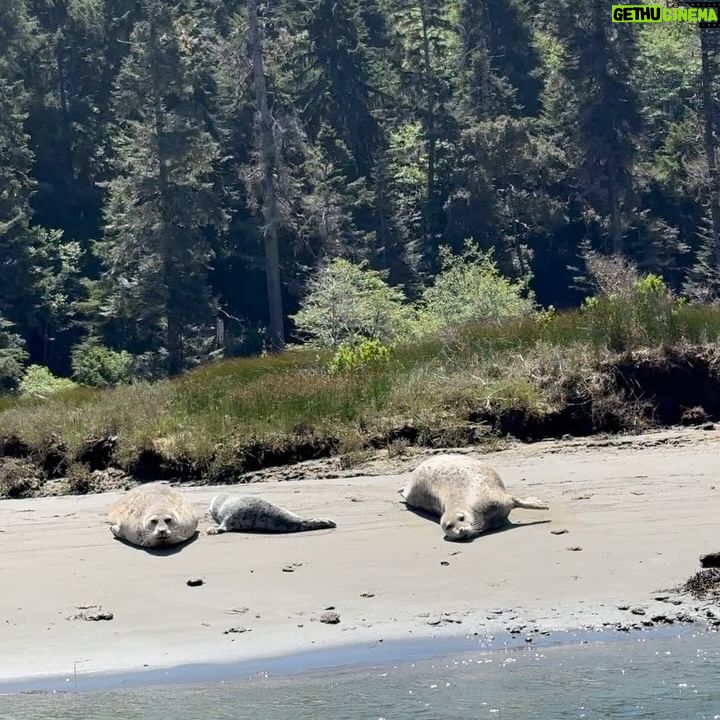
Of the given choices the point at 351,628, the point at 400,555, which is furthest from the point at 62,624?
the point at 400,555

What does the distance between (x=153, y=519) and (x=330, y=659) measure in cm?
265

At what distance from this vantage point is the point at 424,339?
16.8 m

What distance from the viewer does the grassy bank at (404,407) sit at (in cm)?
1338

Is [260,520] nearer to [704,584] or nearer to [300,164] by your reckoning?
[704,584]

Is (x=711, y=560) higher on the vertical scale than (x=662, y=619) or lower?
higher

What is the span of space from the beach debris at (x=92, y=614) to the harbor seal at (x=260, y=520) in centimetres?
176

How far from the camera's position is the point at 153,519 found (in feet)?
33.4

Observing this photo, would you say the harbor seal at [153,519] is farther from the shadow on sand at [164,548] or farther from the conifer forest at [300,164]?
the conifer forest at [300,164]

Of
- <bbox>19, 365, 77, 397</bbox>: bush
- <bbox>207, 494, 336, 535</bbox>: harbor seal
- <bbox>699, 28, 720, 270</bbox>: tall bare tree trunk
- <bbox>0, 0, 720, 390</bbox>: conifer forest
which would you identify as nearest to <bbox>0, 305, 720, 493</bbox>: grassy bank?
<bbox>207, 494, 336, 535</bbox>: harbor seal

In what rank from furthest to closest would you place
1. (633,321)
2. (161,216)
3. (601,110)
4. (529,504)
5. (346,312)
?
(601,110) < (161,216) < (346,312) < (633,321) < (529,504)

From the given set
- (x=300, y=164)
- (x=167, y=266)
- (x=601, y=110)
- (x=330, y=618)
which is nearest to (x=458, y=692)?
(x=330, y=618)

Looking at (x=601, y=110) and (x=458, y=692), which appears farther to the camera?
(x=601, y=110)

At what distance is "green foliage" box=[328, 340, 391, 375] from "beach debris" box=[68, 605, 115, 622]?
683cm

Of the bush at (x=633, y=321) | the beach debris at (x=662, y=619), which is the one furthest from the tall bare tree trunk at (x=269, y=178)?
the beach debris at (x=662, y=619)
